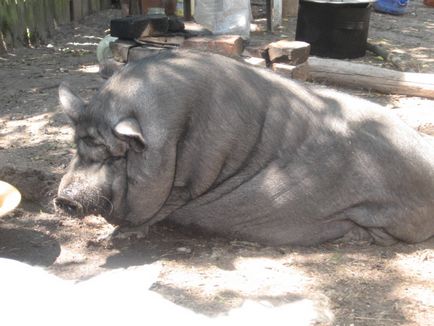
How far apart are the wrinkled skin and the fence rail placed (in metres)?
5.17

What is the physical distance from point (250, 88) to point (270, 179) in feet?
1.69

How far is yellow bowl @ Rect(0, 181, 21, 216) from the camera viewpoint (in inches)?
142

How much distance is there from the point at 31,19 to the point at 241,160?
6.11 m

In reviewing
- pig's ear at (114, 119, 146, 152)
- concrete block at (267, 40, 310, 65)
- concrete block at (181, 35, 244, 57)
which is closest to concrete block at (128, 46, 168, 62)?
concrete block at (181, 35, 244, 57)

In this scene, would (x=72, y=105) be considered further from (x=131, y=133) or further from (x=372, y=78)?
(x=372, y=78)

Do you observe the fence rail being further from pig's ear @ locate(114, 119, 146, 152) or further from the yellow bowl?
pig's ear @ locate(114, 119, 146, 152)

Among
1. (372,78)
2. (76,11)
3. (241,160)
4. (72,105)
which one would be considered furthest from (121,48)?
(76,11)

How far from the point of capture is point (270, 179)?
13.0ft

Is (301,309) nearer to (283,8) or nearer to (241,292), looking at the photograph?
(241,292)

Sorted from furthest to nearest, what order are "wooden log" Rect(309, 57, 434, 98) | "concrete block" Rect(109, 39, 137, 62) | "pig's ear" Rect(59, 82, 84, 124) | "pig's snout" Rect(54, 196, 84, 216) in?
"wooden log" Rect(309, 57, 434, 98) < "concrete block" Rect(109, 39, 137, 62) < "pig's ear" Rect(59, 82, 84, 124) < "pig's snout" Rect(54, 196, 84, 216)

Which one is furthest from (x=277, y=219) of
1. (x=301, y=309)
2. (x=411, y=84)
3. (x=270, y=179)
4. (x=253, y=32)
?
(x=253, y=32)

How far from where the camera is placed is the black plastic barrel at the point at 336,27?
8.62 metres

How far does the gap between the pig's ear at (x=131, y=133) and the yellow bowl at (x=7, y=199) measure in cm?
62

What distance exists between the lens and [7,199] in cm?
369
